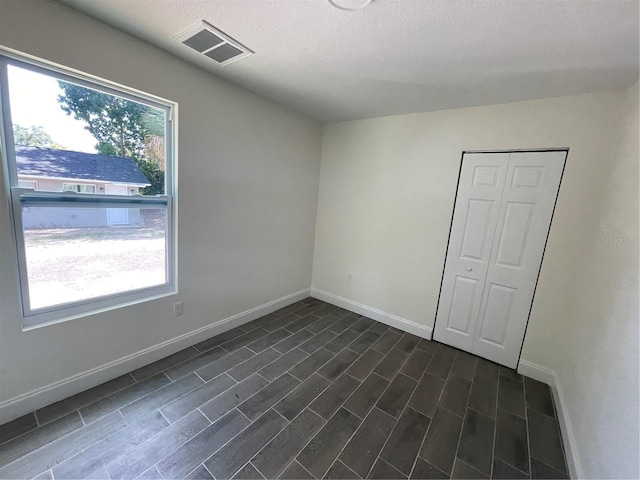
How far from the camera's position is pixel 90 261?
1.84 metres

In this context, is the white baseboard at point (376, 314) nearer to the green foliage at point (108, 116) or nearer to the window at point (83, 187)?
the window at point (83, 187)

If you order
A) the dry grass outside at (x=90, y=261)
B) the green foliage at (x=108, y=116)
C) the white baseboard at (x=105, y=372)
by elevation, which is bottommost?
the white baseboard at (x=105, y=372)

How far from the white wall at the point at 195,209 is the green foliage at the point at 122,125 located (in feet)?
0.51

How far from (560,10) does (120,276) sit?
3173mm

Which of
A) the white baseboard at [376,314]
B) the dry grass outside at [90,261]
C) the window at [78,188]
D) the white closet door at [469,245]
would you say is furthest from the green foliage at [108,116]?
the white closet door at [469,245]

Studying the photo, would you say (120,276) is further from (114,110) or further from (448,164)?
A: (448,164)

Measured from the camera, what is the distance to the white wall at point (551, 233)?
1.38 m

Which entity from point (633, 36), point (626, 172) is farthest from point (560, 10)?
point (626, 172)

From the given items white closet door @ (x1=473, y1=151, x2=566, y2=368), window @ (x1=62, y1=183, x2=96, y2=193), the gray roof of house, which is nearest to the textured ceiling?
white closet door @ (x1=473, y1=151, x2=566, y2=368)

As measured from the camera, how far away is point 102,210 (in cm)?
182

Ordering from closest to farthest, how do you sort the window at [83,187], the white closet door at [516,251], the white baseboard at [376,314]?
the window at [83,187], the white closet door at [516,251], the white baseboard at [376,314]

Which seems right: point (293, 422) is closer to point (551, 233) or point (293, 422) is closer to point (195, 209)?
point (195, 209)

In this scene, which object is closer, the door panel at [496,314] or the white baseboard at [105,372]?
the white baseboard at [105,372]

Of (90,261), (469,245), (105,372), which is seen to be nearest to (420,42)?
(469,245)
